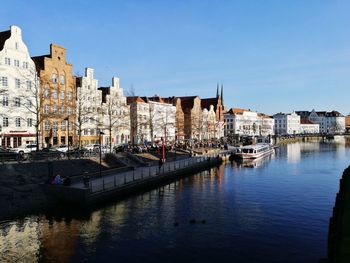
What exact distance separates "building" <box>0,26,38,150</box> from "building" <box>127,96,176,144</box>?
2803 cm

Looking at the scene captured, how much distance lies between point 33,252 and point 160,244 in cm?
786

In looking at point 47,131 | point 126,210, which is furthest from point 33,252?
point 47,131

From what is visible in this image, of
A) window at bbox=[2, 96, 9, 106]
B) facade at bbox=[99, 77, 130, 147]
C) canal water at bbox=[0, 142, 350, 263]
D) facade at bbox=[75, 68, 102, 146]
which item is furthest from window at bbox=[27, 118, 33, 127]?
canal water at bbox=[0, 142, 350, 263]

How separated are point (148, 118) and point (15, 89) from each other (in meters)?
47.4

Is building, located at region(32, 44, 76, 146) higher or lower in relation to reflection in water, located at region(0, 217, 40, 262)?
higher

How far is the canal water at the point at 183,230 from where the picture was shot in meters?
22.4

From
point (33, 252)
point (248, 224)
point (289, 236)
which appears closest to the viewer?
point (33, 252)

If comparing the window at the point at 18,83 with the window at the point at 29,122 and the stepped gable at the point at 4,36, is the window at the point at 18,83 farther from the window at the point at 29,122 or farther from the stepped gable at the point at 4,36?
the window at the point at 29,122

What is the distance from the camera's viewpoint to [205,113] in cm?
15150

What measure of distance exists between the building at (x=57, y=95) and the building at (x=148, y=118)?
57.4 feet

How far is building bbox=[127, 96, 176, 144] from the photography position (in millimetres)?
97806

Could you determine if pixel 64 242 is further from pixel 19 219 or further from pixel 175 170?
pixel 175 170

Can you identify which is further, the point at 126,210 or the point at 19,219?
the point at 126,210

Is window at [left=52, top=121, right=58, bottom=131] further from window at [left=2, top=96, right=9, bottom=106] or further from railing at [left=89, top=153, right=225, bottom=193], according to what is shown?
railing at [left=89, top=153, right=225, bottom=193]
